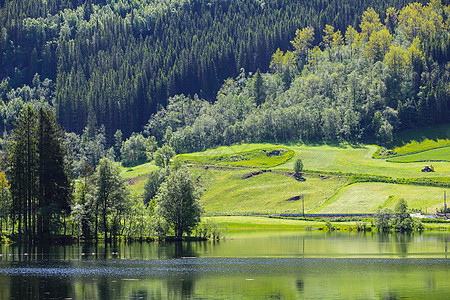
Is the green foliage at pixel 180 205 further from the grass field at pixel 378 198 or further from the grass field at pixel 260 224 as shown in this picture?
the grass field at pixel 378 198

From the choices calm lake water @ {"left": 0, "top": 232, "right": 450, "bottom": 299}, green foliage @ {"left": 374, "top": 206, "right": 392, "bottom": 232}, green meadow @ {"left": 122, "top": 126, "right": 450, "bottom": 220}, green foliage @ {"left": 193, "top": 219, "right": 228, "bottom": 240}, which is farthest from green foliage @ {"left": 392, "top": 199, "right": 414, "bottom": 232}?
green foliage @ {"left": 193, "top": 219, "right": 228, "bottom": 240}

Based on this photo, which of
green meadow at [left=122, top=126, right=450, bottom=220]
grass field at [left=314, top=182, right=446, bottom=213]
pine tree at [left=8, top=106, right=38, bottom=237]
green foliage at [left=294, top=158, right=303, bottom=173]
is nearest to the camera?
pine tree at [left=8, top=106, right=38, bottom=237]

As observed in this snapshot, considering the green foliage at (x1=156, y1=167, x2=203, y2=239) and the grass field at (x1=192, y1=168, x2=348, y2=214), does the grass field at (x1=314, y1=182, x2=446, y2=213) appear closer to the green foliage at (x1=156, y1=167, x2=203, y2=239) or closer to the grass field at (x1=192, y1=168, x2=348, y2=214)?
the grass field at (x1=192, y1=168, x2=348, y2=214)

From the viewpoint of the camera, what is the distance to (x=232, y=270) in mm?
73250

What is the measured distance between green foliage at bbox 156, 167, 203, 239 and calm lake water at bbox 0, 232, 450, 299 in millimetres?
4356

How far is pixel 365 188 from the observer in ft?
554

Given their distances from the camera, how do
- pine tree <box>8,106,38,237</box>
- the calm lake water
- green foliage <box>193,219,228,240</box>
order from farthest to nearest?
green foliage <box>193,219,228,240</box>, pine tree <box>8,106,38,237</box>, the calm lake water

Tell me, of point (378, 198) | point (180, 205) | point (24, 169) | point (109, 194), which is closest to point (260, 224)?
point (378, 198)

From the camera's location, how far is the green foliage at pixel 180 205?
352 ft

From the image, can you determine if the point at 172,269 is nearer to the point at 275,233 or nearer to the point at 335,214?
the point at 275,233

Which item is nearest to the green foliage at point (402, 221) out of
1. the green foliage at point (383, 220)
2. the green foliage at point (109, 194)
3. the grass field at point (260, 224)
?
the green foliage at point (383, 220)

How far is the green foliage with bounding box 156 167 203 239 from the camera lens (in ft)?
352

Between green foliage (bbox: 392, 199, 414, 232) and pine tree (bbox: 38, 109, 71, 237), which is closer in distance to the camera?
pine tree (bbox: 38, 109, 71, 237)

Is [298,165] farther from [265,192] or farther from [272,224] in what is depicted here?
[272,224]
